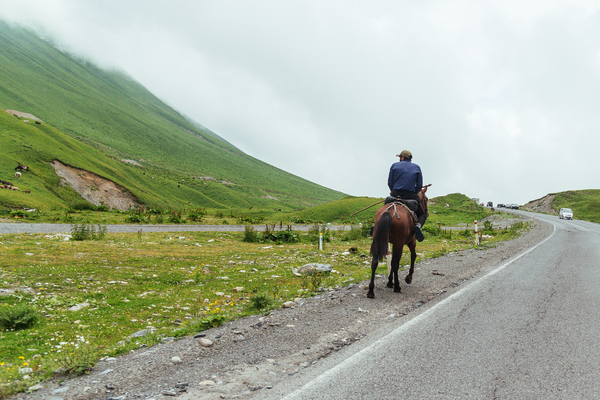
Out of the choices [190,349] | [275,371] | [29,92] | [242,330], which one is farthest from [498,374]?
[29,92]

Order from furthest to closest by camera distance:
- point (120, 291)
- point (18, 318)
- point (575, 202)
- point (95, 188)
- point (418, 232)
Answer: point (575, 202), point (95, 188), point (418, 232), point (120, 291), point (18, 318)

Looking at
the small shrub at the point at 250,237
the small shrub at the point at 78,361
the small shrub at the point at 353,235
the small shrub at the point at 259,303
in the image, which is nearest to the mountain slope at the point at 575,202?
the small shrub at the point at 353,235

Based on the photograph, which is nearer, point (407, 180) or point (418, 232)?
point (418, 232)

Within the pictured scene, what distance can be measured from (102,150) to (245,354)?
421 feet

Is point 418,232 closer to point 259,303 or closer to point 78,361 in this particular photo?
point 259,303

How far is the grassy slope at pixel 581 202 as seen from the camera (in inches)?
2931

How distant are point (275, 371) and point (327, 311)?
2738mm

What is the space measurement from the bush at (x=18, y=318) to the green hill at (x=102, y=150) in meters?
34.3

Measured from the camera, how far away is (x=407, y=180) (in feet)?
27.9

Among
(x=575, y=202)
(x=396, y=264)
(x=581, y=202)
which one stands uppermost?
(x=575, y=202)

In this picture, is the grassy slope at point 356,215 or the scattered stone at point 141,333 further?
the grassy slope at point 356,215

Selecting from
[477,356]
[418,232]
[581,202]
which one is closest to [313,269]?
[418,232]

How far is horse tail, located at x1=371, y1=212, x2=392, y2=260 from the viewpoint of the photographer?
7617 mm

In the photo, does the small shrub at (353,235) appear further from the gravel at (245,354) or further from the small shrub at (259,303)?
the small shrub at (259,303)
